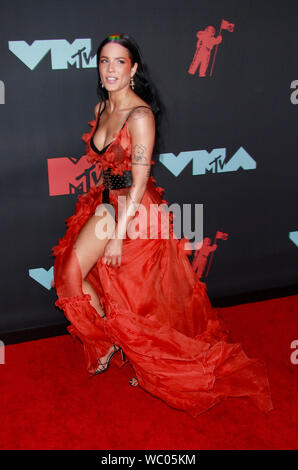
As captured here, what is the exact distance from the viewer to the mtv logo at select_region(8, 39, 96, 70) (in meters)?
2.59

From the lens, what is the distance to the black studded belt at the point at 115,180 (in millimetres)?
2430

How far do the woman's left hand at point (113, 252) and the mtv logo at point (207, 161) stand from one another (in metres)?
0.84

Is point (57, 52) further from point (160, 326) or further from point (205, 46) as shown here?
point (160, 326)

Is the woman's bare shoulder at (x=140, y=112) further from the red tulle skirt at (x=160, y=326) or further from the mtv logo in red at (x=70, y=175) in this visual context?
the mtv logo in red at (x=70, y=175)

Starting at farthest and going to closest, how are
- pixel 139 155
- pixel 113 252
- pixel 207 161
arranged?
pixel 207 161, pixel 113 252, pixel 139 155

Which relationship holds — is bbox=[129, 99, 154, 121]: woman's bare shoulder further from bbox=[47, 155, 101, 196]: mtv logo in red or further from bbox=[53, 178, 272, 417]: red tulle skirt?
bbox=[47, 155, 101, 196]: mtv logo in red

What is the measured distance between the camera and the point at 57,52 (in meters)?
2.64

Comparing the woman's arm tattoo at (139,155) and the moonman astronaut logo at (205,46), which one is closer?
the woman's arm tattoo at (139,155)

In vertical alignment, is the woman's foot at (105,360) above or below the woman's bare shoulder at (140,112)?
below

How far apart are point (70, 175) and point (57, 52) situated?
63 centimetres
